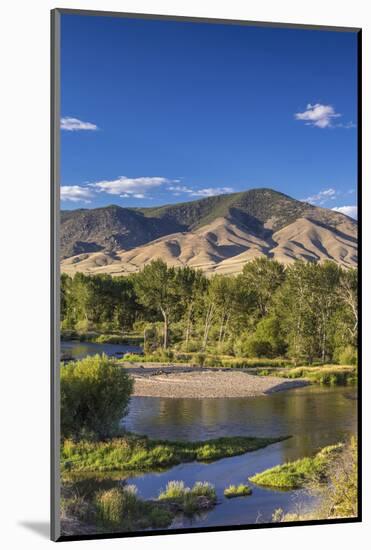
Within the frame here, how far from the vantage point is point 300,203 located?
886 centimetres

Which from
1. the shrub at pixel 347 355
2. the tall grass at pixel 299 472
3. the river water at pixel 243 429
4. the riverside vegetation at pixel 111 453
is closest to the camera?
the riverside vegetation at pixel 111 453

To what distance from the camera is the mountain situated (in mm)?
8320

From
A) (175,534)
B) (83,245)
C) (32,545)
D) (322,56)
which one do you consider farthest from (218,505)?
(322,56)

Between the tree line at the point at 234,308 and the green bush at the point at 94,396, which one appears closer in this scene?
the green bush at the point at 94,396

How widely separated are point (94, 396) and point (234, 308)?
5.01ft

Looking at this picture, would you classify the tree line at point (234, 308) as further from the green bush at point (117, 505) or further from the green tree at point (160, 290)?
the green bush at point (117, 505)

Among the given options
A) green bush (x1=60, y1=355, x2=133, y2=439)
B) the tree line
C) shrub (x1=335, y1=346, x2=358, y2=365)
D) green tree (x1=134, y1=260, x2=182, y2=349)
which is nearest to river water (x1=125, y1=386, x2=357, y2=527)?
green bush (x1=60, y1=355, x2=133, y2=439)

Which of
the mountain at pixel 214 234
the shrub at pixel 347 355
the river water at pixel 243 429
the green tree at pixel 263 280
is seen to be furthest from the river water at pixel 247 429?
the mountain at pixel 214 234

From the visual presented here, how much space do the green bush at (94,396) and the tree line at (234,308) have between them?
1.14 feet

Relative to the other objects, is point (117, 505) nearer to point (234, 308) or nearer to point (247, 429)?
point (247, 429)

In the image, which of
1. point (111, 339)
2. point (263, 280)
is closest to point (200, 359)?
point (111, 339)

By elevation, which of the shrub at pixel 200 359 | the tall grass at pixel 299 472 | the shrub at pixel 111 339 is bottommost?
the tall grass at pixel 299 472

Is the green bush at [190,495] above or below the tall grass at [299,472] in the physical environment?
below

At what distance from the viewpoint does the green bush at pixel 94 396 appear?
315 inches
